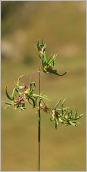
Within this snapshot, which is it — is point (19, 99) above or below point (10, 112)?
above

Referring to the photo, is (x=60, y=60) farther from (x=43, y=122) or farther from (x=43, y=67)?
(x=43, y=67)

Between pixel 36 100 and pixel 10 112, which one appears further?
pixel 10 112

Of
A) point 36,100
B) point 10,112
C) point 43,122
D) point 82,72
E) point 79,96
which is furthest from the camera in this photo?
point 82,72

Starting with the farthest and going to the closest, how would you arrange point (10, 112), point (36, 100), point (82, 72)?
point (82, 72) → point (10, 112) → point (36, 100)

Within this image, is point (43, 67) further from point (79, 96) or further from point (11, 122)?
point (79, 96)

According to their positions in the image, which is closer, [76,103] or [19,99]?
[19,99]

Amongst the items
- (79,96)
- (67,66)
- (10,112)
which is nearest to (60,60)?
(67,66)

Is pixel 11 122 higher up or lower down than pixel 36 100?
lower down

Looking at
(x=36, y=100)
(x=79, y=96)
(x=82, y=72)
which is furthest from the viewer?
(x=82, y=72)

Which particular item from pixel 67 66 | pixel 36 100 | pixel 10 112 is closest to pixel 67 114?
pixel 36 100
